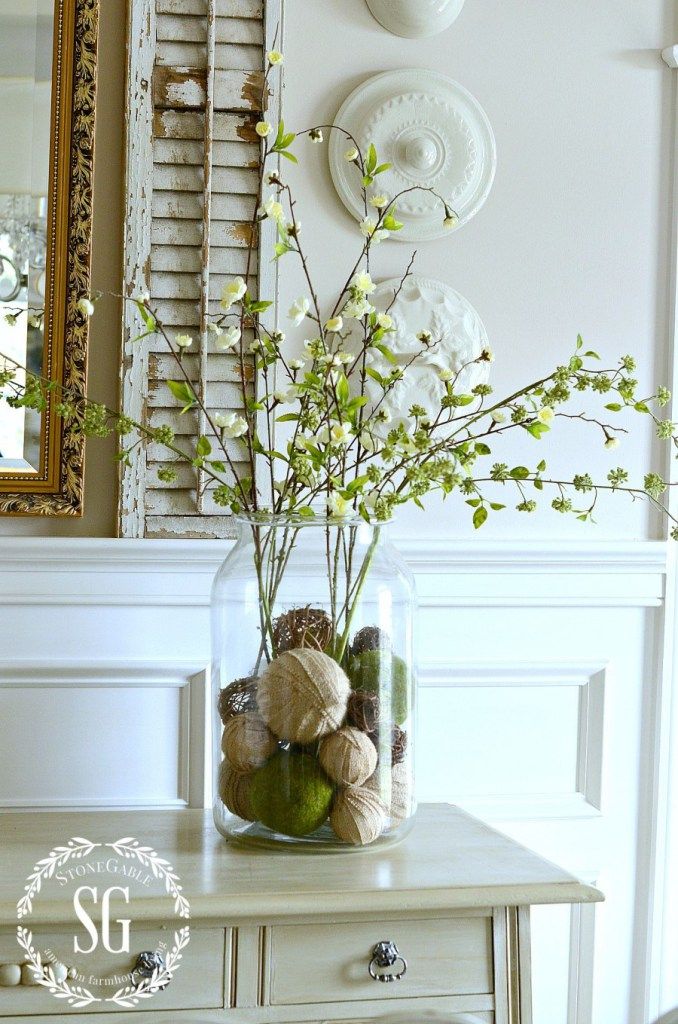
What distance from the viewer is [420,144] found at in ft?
5.60

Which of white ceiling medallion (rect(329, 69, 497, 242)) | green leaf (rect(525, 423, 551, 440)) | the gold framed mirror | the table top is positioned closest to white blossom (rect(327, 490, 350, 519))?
green leaf (rect(525, 423, 551, 440))

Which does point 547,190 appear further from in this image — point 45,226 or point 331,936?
point 331,936

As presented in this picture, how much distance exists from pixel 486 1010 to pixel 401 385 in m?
0.92

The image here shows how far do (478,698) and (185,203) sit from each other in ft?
3.03

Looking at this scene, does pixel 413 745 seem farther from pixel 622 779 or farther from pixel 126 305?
pixel 126 305

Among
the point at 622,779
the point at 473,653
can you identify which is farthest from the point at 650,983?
the point at 473,653

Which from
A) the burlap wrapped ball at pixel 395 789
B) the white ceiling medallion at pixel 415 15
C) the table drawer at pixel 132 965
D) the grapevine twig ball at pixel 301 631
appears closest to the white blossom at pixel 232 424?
the grapevine twig ball at pixel 301 631

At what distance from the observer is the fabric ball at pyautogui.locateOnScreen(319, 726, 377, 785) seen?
1.22 meters

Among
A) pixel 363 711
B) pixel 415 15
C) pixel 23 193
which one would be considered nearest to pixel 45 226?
pixel 23 193

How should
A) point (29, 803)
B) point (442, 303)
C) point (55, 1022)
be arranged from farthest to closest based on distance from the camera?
point (442, 303)
point (29, 803)
point (55, 1022)

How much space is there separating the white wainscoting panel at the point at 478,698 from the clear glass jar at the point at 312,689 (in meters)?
A: 0.35

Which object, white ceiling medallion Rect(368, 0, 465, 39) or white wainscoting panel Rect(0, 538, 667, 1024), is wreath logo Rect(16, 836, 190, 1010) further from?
white ceiling medallion Rect(368, 0, 465, 39)

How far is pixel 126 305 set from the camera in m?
1.63

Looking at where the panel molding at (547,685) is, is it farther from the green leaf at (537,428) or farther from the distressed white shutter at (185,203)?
the green leaf at (537,428)
